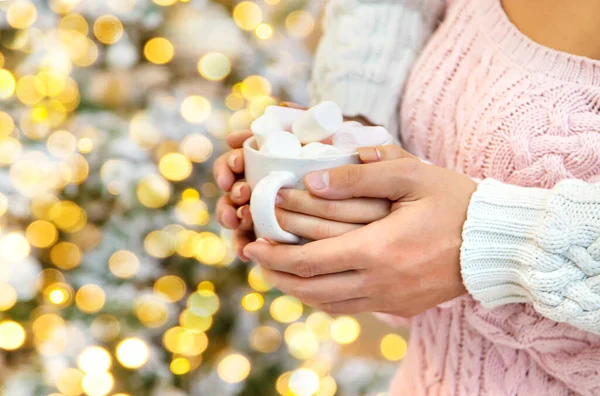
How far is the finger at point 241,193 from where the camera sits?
629 millimetres

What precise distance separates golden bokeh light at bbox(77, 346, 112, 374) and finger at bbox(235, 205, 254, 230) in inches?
29.3

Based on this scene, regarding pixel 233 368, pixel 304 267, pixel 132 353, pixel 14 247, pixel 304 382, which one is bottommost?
pixel 304 382

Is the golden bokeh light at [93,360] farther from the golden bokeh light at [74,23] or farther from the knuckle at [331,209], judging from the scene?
the knuckle at [331,209]

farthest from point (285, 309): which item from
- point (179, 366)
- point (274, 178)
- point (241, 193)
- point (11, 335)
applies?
point (274, 178)

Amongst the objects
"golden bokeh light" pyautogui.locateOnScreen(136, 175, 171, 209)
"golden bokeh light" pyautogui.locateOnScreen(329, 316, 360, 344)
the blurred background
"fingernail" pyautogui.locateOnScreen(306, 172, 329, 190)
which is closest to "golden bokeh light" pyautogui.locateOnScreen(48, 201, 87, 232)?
the blurred background

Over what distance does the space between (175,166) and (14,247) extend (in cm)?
38

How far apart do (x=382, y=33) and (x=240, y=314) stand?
818 millimetres

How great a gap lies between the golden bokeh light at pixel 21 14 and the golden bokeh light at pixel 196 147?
389 mm

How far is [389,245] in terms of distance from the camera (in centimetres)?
55

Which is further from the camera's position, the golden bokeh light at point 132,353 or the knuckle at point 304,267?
the golden bokeh light at point 132,353

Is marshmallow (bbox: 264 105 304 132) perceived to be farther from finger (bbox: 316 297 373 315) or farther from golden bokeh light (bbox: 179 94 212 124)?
golden bokeh light (bbox: 179 94 212 124)

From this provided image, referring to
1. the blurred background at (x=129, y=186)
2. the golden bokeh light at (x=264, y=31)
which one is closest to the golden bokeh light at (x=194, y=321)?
the blurred background at (x=129, y=186)

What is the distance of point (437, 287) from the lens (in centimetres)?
58

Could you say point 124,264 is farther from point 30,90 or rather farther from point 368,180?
point 368,180
